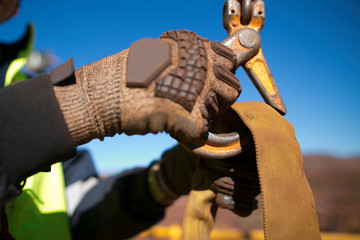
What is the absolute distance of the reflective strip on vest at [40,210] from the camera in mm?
990

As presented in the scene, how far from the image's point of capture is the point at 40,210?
1.09 metres

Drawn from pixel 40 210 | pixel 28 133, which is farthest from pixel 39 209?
pixel 28 133

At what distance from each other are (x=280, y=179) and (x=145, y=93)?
16.3 inches

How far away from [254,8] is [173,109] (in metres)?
0.51

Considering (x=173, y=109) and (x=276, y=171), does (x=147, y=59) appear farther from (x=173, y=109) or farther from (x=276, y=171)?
(x=276, y=171)

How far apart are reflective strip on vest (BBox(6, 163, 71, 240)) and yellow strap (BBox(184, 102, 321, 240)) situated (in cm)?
85

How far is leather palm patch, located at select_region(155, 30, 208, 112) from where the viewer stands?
611mm

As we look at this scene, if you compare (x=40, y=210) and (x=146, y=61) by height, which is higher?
(x=146, y=61)

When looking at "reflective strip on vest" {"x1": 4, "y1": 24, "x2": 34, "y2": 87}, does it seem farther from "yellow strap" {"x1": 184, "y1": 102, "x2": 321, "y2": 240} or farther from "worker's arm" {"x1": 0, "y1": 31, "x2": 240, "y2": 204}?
"yellow strap" {"x1": 184, "y1": 102, "x2": 321, "y2": 240}

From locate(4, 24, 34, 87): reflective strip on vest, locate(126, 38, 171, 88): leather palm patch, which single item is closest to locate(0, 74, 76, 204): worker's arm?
locate(126, 38, 171, 88): leather palm patch

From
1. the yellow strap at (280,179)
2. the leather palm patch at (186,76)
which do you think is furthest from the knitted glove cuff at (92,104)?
the yellow strap at (280,179)

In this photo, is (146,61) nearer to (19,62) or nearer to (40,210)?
(40,210)

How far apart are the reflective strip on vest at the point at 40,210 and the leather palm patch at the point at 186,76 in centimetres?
77

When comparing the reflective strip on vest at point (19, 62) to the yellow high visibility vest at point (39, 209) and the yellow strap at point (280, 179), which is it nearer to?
the yellow high visibility vest at point (39, 209)
